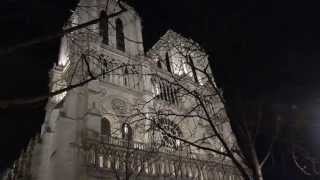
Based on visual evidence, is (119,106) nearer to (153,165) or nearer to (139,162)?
(139,162)

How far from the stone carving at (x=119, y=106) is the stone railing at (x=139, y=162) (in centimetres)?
302

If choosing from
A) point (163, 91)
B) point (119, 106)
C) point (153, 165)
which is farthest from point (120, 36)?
point (153, 165)

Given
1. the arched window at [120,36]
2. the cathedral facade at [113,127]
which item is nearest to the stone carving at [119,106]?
the cathedral facade at [113,127]

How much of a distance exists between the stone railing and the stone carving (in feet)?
9.90

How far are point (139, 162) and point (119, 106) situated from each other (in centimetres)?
579

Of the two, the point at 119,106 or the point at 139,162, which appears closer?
the point at 139,162

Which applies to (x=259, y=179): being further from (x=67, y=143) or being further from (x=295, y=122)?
(x=67, y=143)

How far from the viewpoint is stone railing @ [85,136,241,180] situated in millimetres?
17992

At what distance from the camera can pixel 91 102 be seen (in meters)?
21.8

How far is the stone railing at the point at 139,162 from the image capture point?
1799 cm

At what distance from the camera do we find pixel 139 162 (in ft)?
65.9

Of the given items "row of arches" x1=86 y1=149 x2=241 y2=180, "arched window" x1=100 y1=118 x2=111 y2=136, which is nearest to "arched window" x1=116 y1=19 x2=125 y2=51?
"arched window" x1=100 y1=118 x2=111 y2=136

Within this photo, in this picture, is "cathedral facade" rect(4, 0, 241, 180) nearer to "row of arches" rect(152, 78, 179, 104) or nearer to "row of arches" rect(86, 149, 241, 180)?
"row of arches" rect(86, 149, 241, 180)

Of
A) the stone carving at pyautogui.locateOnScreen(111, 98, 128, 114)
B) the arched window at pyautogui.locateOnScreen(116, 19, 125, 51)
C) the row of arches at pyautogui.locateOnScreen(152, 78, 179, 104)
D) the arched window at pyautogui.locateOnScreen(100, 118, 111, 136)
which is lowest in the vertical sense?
the arched window at pyautogui.locateOnScreen(100, 118, 111, 136)
